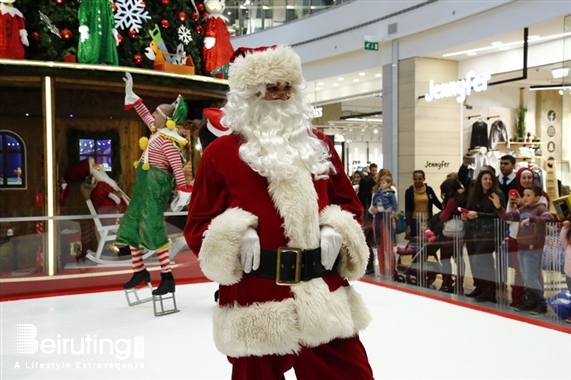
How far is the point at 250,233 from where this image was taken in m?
1.88

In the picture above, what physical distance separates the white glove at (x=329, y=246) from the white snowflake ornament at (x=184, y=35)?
5.18 metres

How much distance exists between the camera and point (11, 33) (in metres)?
5.43

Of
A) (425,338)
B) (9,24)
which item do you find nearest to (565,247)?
(425,338)

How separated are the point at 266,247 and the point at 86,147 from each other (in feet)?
17.9

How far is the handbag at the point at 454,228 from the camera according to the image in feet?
16.4

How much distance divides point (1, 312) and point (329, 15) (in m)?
10.2

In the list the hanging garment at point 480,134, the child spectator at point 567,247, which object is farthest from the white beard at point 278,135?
the hanging garment at point 480,134

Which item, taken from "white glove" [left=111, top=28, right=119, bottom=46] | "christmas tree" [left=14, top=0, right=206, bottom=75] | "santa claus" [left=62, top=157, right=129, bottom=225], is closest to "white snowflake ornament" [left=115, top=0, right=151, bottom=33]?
"christmas tree" [left=14, top=0, right=206, bottom=75]

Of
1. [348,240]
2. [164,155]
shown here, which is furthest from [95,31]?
[348,240]

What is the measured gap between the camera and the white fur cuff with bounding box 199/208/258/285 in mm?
1869

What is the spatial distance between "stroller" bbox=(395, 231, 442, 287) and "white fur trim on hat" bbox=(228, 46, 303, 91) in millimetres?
3653

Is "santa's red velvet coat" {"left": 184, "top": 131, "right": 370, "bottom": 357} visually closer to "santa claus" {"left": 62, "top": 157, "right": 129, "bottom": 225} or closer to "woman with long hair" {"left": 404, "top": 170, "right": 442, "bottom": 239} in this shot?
"santa claus" {"left": 62, "top": 157, "right": 129, "bottom": 225}

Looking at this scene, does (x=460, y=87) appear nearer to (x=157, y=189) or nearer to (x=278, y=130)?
(x=157, y=189)

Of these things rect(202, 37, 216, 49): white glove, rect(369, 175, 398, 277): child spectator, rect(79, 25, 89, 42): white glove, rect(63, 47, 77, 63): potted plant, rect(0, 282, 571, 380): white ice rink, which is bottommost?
rect(0, 282, 571, 380): white ice rink
